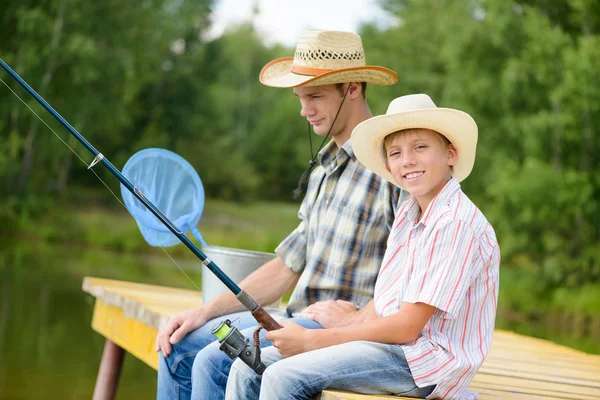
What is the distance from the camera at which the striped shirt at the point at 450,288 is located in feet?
6.33

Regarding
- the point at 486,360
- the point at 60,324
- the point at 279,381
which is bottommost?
the point at 60,324

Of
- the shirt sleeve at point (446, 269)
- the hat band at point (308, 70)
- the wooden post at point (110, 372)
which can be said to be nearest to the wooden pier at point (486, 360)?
the wooden post at point (110, 372)

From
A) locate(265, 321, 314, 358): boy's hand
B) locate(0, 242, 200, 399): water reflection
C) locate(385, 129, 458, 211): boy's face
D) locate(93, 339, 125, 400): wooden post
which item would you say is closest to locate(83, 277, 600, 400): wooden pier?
locate(93, 339, 125, 400): wooden post

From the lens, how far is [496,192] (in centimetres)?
1302

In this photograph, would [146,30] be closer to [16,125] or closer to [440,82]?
[16,125]

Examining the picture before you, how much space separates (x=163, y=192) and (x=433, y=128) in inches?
51.7

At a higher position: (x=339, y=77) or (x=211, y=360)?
(x=339, y=77)

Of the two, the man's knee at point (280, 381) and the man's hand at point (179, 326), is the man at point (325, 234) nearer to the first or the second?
the man's hand at point (179, 326)

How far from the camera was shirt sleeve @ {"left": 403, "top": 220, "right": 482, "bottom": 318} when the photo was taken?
1.92m

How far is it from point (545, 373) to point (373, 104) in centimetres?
1878

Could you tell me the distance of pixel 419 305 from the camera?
195 centimetres

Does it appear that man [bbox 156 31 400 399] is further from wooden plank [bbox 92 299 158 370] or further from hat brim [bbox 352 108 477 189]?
wooden plank [bbox 92 299 158 370]

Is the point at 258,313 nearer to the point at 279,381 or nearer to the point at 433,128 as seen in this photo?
the point at 279,381

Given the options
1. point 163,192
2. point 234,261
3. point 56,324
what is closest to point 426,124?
point 234,261
